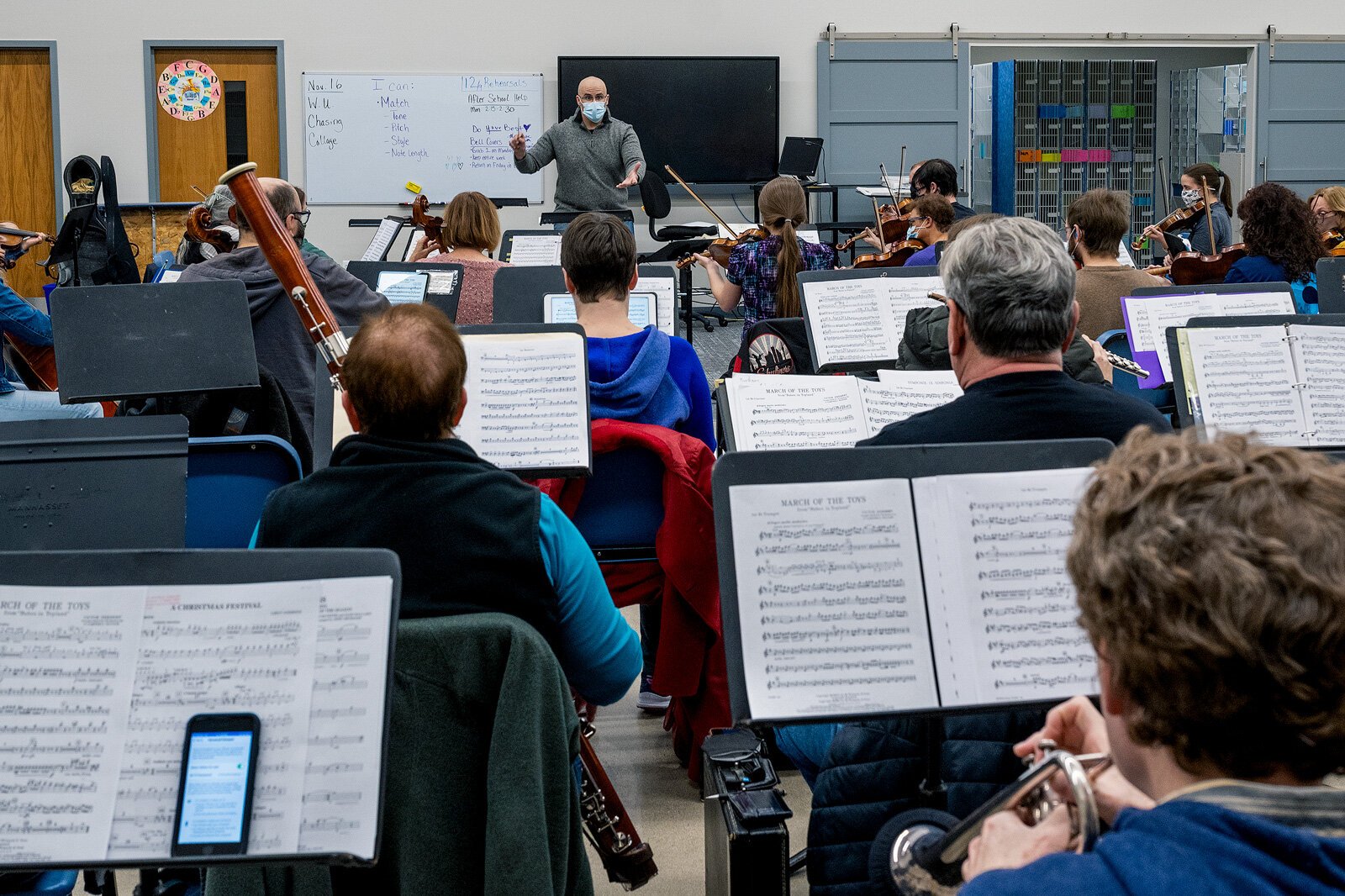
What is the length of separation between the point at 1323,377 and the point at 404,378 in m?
2.13

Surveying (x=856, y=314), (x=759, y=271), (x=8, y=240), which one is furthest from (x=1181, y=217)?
(x=8, y=240)

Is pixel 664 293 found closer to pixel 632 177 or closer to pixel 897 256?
pixel 897 256

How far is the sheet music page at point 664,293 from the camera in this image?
4.16 m

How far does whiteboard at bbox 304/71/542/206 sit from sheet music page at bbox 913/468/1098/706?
8.29 metres

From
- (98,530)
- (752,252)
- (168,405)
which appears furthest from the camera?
(752,252)

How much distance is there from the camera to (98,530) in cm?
209

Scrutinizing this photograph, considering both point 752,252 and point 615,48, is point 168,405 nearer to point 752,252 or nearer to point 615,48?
point 752,252

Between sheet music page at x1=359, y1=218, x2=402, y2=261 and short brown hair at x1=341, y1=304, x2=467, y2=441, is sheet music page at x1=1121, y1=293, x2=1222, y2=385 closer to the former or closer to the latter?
short brown hair at x1=341, y1=304, x2=467, y2=441

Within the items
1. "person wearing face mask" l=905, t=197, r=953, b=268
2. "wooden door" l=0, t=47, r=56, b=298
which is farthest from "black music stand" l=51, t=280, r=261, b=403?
"wooden door" l=0, t=47, r=56, b=298

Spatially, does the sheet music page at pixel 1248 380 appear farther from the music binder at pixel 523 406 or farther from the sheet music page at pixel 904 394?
the music binder at pixel 523 406

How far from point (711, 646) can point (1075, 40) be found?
8453 mm

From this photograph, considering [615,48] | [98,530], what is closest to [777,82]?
[615,48]

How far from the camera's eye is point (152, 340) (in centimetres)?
304

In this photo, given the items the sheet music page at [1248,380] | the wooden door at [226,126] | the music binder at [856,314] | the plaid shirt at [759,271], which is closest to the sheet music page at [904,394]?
the sheet music page at [1248,380]
